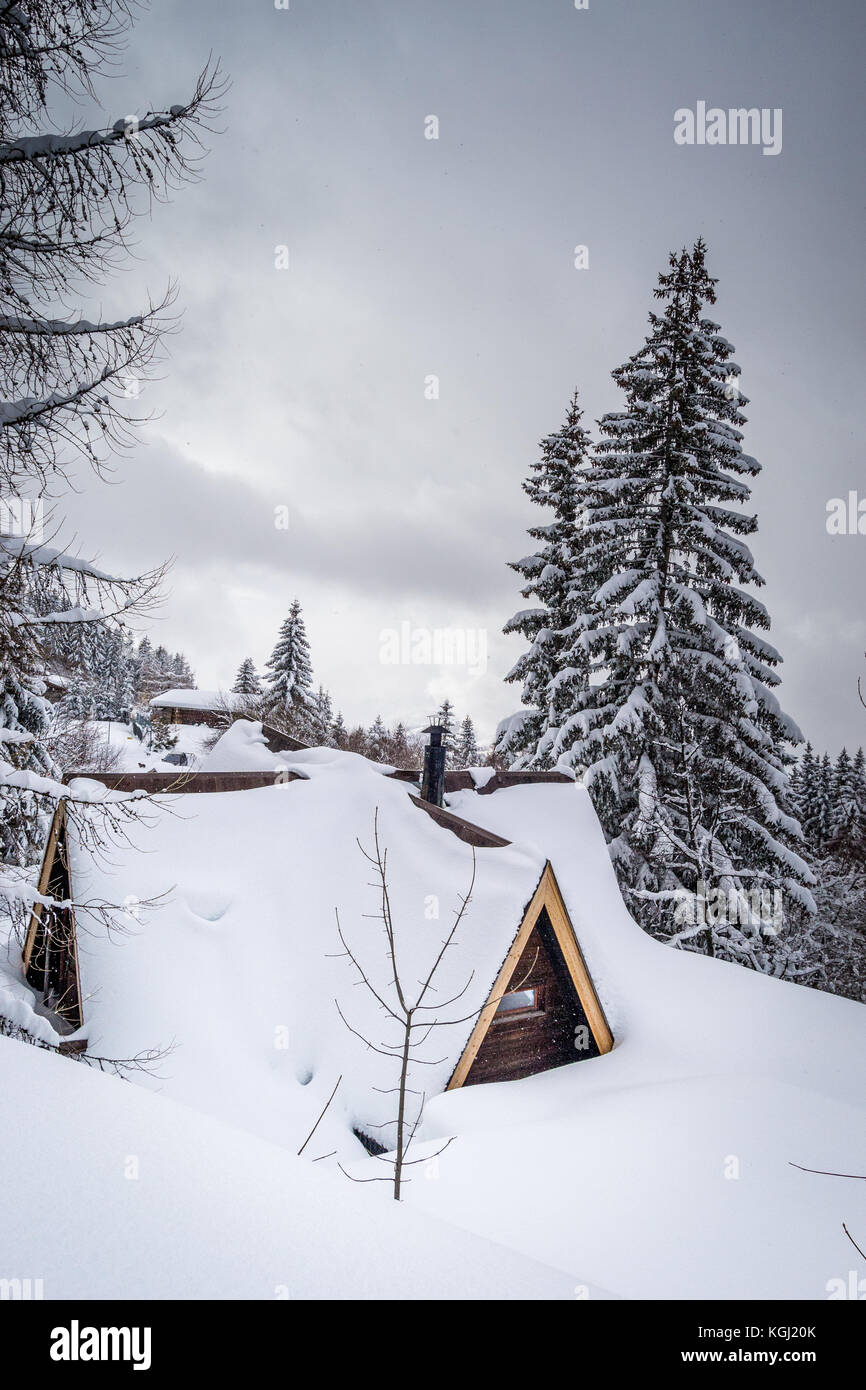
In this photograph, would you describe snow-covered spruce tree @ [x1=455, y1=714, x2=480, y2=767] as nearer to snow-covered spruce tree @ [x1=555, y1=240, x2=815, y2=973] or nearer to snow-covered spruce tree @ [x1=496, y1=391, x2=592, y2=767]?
snow-covered spruce tree @ [x1=496, y1=391, x2=592, y2=767]

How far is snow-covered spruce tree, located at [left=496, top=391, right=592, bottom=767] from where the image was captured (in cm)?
1877

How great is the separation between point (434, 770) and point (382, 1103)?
5669 millimetres

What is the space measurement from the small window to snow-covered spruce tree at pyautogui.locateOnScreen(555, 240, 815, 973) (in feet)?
21.2

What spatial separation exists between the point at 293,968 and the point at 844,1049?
7636 mm

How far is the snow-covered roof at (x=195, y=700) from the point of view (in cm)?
4512

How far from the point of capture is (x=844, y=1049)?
26.0 feet

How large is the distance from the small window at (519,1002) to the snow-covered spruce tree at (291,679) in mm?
29001

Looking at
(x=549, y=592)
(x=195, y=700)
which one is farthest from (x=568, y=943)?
(x=195, y=700)

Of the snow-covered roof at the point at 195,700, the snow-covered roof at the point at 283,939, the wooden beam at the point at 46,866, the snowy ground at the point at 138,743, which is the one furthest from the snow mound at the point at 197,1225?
the snow-covered roof at the point at 195,700

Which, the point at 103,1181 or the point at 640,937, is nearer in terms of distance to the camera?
the point at 103,1181

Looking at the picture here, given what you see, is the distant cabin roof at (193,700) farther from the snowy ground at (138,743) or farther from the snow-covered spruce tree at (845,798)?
the snow-covered spruce tree at (845,798)

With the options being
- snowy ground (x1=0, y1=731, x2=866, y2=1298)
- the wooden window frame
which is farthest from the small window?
snowy ground (x1=0, y1=731, x2=866, y2=1298)
